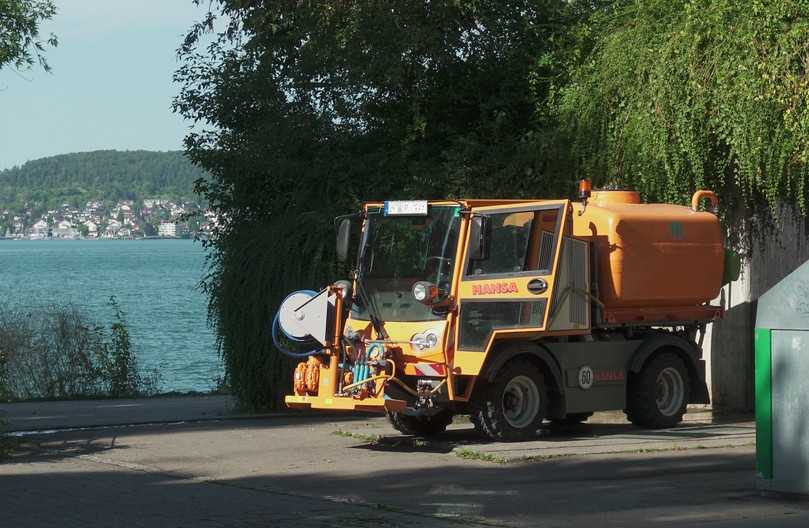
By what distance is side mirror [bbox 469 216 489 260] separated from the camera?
14.8 m

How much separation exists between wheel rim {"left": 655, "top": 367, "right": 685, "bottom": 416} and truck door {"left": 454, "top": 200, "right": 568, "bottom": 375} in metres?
2.65

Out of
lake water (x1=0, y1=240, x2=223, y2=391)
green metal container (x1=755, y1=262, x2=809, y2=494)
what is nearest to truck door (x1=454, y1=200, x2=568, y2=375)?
green metal container (x1=755, y1=262, x2=809, y2=494)

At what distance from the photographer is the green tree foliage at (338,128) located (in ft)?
61.7

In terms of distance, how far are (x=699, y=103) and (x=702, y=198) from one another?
1.23m

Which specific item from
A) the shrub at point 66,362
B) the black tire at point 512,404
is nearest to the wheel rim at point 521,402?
the black tire at point 512,404

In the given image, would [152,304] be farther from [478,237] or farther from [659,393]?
[478,237]

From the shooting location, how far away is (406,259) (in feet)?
50.8

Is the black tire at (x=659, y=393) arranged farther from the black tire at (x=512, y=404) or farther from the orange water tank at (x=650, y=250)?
the black tire at (x=512, y=404)

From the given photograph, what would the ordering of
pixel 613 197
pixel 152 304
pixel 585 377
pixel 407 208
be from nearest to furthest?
1. pixel 407 208
2. pixel 585 377
3. pixel 613 197
4. pixel 152 304

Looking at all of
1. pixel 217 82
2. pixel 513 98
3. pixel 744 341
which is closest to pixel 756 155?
pixel 744 341

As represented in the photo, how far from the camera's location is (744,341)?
60.3 ft

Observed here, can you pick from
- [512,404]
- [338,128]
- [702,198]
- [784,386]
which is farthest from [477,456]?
[338,128]

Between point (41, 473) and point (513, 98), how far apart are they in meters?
9.35

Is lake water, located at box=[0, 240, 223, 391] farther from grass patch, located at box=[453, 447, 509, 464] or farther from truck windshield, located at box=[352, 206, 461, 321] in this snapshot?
grass patch, located at box=[453, 447, 509, 464]
